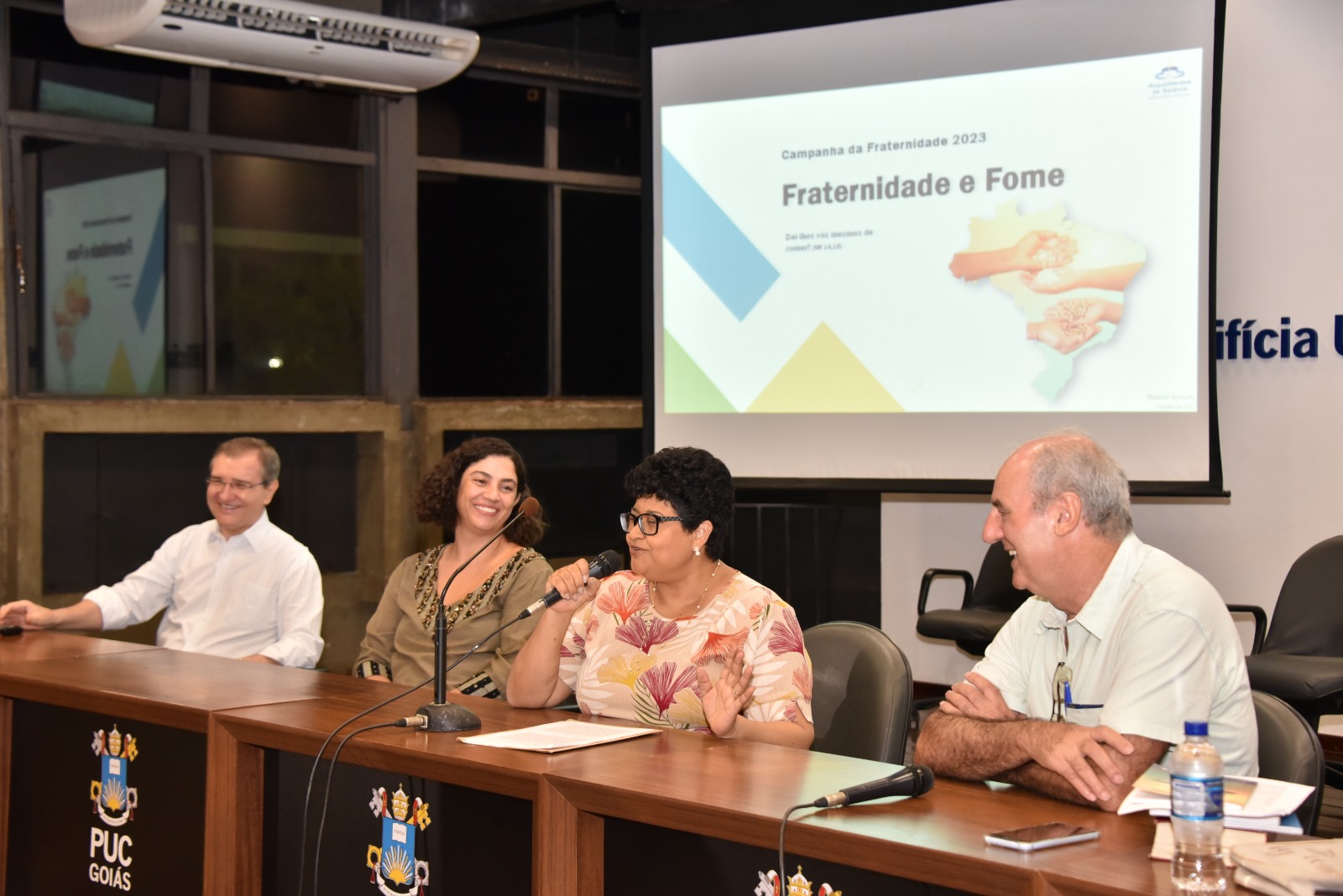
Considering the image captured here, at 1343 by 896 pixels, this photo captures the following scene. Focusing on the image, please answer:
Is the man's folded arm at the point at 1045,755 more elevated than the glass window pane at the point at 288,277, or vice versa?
the glass window pane at the point at 288,277

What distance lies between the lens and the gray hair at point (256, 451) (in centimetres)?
407

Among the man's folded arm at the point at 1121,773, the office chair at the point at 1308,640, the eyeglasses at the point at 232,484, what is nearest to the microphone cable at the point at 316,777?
the man's folded arm at the point at 1121,773

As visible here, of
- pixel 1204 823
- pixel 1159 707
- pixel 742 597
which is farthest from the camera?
pixel 742 597

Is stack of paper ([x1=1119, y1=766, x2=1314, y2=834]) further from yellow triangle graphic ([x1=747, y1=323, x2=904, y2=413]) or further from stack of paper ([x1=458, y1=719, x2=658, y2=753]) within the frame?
yellow triangle graphic ([x1=747, y1=323, x2=904, y2=413])

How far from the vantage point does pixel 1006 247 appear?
473 cm

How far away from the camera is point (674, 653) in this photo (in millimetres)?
2812

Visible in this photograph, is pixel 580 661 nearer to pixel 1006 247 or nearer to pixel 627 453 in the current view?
pixel 1006 247

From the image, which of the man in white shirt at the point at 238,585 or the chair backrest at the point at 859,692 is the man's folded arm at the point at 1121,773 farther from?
the man in white shirt at the point at 238,585

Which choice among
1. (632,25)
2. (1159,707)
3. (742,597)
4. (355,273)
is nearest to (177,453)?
(355,273)

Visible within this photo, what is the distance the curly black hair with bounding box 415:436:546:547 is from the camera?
3.70 m

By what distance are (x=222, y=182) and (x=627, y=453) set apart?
98.3 inches

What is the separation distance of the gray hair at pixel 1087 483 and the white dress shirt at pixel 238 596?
2464mm

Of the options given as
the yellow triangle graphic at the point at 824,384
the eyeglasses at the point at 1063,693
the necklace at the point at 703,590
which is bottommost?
the eyeglasses at the point at 1063,693

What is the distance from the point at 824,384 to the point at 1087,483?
9.27 ft
